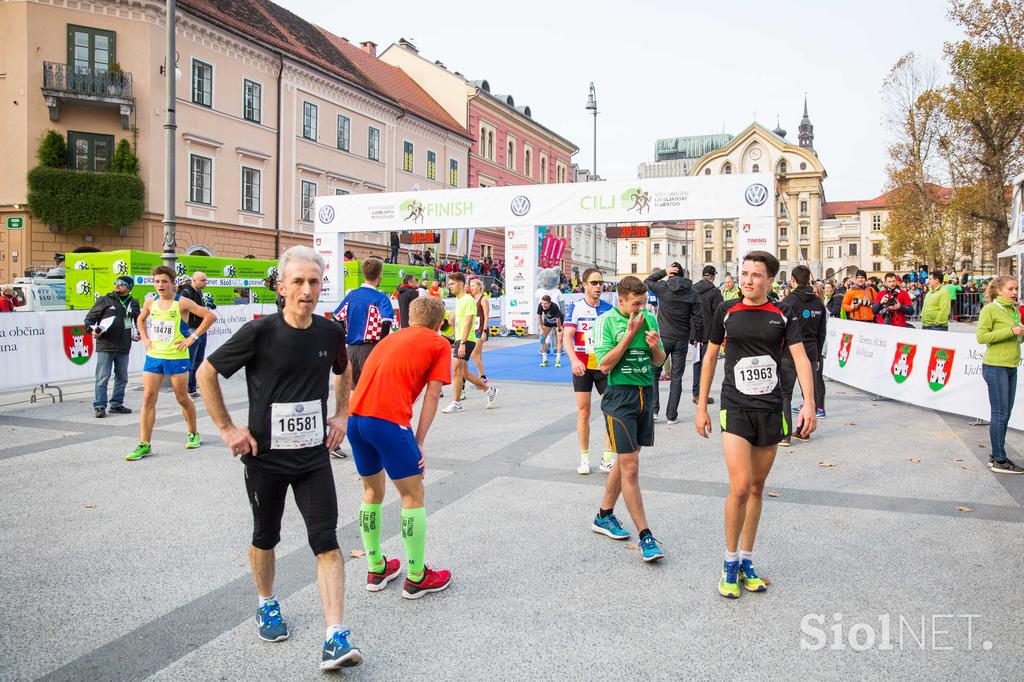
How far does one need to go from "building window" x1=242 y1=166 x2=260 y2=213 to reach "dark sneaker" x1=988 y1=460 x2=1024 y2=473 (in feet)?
98.0

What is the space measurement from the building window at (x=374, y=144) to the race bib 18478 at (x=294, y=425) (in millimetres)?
38234

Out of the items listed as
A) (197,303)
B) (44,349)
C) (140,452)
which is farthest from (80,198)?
(140,452)

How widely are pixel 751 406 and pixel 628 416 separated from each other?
0.90 meters

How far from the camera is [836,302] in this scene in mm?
16938

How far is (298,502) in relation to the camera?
3477mm

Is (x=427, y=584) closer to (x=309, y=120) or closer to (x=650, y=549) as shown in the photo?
(x=650, y=549)

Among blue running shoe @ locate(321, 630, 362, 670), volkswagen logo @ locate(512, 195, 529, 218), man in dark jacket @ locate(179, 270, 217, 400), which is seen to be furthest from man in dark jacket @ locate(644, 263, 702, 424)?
volkswagen logo @ locate(512, 195, 529, 218)

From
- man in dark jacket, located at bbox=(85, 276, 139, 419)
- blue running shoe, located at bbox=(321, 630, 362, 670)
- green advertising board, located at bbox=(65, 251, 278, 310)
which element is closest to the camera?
blue running shoe, located at bbox=(321, 630, 362, 670)

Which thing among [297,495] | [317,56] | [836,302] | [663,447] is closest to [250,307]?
[663,447]

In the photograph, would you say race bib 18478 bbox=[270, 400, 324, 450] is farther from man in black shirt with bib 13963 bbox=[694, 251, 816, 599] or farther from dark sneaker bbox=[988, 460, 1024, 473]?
dark sneaker bbox=[988, 460, 1024, 473]

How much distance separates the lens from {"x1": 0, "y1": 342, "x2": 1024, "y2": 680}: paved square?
343cm

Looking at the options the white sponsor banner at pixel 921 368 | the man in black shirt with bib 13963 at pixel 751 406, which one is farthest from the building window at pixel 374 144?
the man in black shirt with bib 13963 at pixel 751 406

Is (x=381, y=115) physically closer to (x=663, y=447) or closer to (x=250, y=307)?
(x=250, y=307)

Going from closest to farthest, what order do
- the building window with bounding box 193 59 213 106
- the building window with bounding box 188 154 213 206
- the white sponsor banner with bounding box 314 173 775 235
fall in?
the white sponsor banner with bounding box 314 173 775 235, the building window with bounding box 188 154 213 206, the building window with bounding box 193 59 213 106
